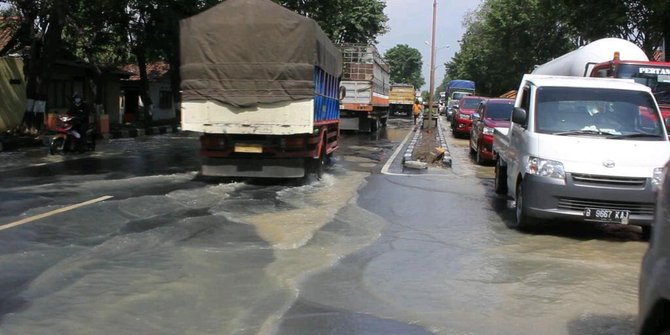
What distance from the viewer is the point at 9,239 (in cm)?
683

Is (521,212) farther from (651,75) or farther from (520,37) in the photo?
(520,37)

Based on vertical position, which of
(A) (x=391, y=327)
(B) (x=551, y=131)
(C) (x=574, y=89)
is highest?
(C) (x=574, y=89)

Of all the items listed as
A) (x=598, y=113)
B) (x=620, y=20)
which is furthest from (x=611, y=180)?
(x=620, y=20)

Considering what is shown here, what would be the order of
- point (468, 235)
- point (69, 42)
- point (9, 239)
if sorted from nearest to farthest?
point (9, 239), point (468, 235), point (69, 42)

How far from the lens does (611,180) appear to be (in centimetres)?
745

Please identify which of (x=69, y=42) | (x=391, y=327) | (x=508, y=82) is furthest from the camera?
(x=508, y=82)

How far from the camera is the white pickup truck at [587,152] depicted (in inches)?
293

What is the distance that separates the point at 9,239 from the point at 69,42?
1040 inches

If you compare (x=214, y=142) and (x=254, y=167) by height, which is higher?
(x=214, y=142)

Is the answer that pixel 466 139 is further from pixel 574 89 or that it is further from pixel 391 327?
pixel 391 327

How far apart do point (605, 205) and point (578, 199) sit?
12.5 inches

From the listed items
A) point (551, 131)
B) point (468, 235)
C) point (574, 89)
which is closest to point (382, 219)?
point (468, 235)

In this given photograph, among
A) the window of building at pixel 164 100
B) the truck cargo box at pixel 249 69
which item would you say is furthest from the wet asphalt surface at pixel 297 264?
the window of building at pixel 164 100

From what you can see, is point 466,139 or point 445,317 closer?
point 445,317
